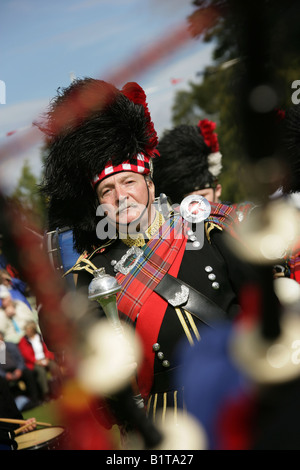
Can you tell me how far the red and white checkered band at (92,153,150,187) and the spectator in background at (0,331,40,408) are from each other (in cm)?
483

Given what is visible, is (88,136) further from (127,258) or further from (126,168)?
(127,258)

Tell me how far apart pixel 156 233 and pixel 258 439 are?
1021 millimetres

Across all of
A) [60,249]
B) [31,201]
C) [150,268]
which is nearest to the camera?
[150,268]

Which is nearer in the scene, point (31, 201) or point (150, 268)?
point (150, 268)

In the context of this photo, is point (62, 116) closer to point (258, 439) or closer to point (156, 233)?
point (156, 233)

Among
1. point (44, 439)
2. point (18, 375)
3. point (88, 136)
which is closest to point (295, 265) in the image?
point (88, 136)

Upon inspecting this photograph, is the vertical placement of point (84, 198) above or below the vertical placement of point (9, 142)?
above

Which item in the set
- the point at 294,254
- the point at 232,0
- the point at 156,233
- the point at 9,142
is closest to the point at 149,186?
the point at 156,233

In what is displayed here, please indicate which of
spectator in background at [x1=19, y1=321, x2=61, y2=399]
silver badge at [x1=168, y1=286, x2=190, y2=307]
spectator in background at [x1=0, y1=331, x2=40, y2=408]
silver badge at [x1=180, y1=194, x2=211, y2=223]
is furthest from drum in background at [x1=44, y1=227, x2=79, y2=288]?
spectator in background at [x1=0, y1=331, x2=40, y2=408]

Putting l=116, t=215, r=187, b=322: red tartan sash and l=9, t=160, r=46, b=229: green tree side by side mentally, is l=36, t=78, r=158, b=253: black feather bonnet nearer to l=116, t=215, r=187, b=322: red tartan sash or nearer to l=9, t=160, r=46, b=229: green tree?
l=9, t=160, r=46, b=229: green tree

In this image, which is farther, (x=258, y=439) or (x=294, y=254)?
(x=294, y=254)

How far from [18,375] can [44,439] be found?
3.46 m

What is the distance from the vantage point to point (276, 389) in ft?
4.63

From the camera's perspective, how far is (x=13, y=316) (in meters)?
6.17
